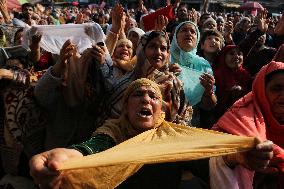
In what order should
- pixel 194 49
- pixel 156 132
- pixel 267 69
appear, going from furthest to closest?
pixel 194 49 → pixel 267 69 → pixel 156 132

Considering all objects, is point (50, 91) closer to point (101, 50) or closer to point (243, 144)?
point (101, 50)

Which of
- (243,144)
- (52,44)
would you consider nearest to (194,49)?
(52,44)

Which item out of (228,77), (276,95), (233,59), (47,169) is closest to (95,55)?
(276,95)

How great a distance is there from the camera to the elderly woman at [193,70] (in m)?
3.57

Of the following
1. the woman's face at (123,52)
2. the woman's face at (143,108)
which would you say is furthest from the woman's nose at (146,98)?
the woman's face at (123,52)

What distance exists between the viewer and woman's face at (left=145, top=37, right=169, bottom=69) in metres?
3.28

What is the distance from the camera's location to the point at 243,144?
79.5 inches

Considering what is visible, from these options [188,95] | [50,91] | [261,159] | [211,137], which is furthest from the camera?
[188,95]

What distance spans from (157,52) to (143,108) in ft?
3.40

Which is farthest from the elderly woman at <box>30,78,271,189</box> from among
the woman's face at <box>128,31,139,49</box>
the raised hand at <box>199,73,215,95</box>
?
the woman's face at <box>128,31,139,49</box>

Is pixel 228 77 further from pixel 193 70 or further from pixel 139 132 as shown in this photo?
pixel 139 132

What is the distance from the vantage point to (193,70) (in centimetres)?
396

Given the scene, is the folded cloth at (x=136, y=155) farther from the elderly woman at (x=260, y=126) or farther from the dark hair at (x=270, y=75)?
the dark hair at (x=270, y=75)

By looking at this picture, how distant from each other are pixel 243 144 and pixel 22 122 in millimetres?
1706
